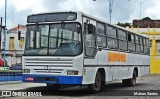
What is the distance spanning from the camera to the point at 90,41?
16.1 metres

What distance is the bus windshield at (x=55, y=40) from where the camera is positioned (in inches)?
594

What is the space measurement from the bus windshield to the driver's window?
1.99 ft

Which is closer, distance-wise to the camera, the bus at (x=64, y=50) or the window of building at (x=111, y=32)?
the bus at (x=64, y=50)

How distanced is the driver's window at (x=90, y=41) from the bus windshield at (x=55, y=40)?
605 millimetres

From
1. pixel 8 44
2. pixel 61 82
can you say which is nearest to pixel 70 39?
pixel 61 82

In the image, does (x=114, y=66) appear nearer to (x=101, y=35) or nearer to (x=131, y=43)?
(x=101, y=35)

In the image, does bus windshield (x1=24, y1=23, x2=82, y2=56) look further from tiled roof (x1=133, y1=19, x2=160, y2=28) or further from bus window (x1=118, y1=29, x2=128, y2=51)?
tiled roof (x1=133, y1=19, x2=160, y2=28)

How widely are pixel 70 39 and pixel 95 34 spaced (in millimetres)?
1887

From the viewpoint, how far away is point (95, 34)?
54.7 ft

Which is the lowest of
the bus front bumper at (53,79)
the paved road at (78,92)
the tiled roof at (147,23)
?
the paved road at (78,92)

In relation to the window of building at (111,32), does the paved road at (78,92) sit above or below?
below

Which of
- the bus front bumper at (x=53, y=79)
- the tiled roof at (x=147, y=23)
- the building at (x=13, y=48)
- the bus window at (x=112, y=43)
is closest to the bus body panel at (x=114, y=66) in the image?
the bus window at (x=112, y=43)

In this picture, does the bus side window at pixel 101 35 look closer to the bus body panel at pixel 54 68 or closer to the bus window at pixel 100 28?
the bus window at pixel 100 28

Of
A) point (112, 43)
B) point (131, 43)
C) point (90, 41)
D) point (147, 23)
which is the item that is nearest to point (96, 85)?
point (90, 41)
